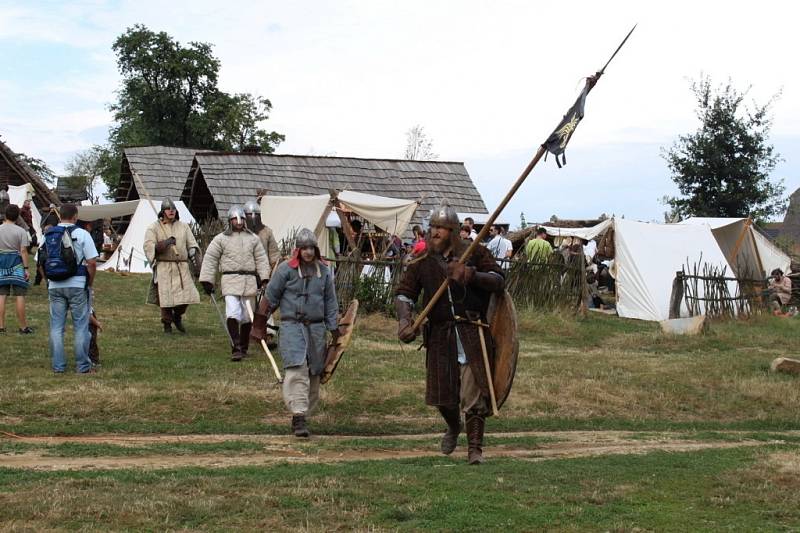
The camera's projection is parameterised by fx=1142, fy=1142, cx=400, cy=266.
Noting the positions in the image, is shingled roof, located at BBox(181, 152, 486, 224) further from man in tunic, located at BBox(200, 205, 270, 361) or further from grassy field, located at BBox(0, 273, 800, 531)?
Answer: man in tunic, located at BBox(200, 205, 270, 361)

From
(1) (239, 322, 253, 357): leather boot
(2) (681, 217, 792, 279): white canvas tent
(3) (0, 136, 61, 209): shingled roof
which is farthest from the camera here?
(3) (0, 136, 61, 209): shingled roof

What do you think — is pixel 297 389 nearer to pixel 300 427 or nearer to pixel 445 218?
pixel 300 427

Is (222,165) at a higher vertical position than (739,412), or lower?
higher

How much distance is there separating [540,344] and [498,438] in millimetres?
6911

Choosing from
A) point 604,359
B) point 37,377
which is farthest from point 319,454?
point 604,359

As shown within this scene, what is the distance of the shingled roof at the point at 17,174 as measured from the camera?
35.1m

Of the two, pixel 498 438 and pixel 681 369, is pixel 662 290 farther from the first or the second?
pixel 498 438

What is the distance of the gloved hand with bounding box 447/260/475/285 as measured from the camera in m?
7.78

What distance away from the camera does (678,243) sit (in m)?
23.7

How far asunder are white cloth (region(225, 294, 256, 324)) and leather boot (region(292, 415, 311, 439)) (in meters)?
3.58

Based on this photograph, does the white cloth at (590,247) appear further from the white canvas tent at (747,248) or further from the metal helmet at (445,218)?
the metal helmet at (445,218)

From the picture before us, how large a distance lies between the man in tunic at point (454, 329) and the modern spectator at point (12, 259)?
23.2 ft

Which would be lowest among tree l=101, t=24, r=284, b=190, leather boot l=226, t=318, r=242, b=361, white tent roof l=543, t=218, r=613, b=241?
leather boot l=226, t=318, r=242, b=361

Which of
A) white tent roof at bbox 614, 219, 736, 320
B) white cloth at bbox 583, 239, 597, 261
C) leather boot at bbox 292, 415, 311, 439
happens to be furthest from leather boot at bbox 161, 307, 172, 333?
white cloth at bbox 583, 239, 597, 261
